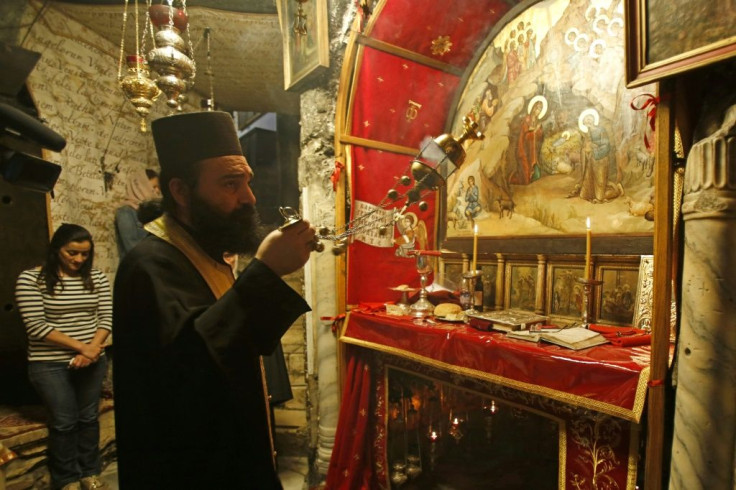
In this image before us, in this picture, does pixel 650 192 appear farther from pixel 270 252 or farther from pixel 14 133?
pixel 14 133

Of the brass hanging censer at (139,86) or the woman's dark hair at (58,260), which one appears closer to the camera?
the brass hanging censer at (139,86)

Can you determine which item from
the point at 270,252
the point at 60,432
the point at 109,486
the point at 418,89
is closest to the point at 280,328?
the point at 270,252

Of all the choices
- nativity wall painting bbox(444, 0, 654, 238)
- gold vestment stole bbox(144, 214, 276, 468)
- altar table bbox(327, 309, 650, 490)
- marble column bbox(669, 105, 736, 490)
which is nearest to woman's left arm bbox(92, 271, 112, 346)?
altar table bbox(327, 309, 650, 490)

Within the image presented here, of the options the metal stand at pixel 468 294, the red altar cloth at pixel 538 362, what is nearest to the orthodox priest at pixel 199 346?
the red altar cloth at pixel 538 362

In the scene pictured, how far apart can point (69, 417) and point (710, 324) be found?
478 cm

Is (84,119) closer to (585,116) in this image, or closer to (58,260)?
(58,260)

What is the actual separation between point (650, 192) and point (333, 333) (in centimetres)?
259

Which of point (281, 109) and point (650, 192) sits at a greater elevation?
point (281, 109)

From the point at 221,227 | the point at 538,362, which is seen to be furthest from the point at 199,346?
the point at 538,362

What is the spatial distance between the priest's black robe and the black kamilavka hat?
1.31 ft

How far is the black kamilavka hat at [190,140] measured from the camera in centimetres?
160

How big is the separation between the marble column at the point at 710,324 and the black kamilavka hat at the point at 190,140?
177 centimetres

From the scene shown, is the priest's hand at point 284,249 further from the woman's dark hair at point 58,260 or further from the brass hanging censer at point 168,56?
the woman's dark hair at point 58,260

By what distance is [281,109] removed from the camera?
303 inches
